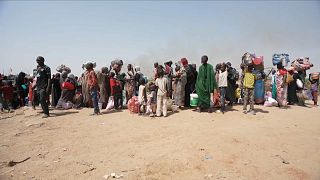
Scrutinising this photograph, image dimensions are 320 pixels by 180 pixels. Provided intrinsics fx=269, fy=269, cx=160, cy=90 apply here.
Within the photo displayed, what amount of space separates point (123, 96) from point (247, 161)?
309 inches

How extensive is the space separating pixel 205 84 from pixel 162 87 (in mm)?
1529

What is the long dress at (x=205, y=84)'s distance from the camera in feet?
30.8

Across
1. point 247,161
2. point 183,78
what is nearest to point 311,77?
point 183,78

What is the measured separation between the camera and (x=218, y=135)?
22.2ft

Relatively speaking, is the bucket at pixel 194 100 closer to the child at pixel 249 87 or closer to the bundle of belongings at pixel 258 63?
the child at pixel 249 87

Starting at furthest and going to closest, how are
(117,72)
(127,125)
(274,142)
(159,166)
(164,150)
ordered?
1. (117,72)
2. (127,125)
3. (274,142)
4. (164,150)
5. (159,166)

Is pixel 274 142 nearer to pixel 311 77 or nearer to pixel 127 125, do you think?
pixel 127 125

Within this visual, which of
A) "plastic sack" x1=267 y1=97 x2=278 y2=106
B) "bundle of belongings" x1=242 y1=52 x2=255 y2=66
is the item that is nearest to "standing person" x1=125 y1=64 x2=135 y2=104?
"bundle of belongings" x1=242 y1=52 x2=255 y2=66

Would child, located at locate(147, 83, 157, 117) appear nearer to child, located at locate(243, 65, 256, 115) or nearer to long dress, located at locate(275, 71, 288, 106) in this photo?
child, located at locate(243, 65, 256, 115)

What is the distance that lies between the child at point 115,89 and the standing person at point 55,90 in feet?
9.52

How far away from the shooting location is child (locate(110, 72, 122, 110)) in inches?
424

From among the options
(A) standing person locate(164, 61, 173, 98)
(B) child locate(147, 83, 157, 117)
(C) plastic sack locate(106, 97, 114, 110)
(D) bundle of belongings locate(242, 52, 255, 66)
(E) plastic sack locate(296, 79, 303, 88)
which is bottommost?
(C) plastic sack locate(106, 97, 114, 110)

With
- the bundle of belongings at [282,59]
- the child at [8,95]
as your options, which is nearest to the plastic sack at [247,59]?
the bundle of belongings at [282,59]

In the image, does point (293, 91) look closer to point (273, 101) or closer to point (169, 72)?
point (273, 101)
